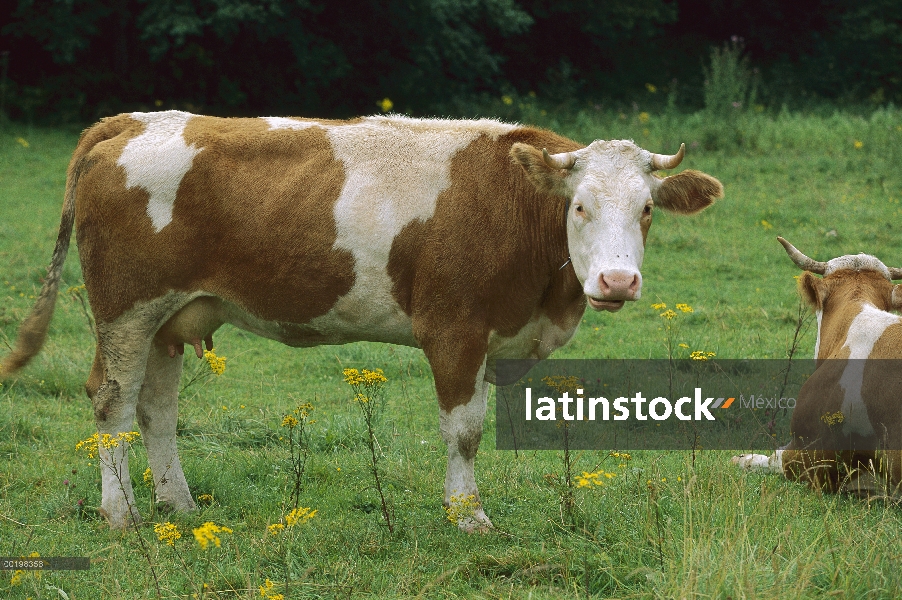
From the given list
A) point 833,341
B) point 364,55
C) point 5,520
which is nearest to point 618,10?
point 364,55

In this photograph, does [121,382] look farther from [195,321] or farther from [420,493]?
[420,493]

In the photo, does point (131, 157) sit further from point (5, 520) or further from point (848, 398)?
point (848, 398)

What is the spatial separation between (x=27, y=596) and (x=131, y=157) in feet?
7.68

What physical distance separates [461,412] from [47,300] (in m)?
2.55

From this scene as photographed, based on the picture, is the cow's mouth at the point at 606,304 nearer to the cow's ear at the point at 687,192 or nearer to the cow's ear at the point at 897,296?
the cow's ear at the point at 687,192

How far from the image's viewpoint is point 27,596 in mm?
4695

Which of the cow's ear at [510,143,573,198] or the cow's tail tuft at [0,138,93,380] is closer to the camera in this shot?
the cow's ear at [510,143,573,198]

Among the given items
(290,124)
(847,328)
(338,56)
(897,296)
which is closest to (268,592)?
(290,124)

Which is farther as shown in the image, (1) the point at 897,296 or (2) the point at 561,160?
(1) the point at 897,296

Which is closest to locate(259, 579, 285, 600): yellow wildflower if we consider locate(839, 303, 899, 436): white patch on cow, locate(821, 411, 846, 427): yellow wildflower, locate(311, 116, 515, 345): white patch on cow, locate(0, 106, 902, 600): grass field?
locate(0, 106, 902, 600): grass field

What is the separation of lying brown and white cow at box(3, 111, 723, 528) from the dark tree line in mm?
12603

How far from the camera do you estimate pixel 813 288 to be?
6410 millimetres

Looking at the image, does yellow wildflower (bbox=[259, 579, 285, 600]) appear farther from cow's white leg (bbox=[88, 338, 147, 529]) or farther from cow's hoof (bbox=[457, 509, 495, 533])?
cow's white leg (bbox=[88, 338, 147, 529])

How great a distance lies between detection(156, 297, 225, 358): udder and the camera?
567 cm
